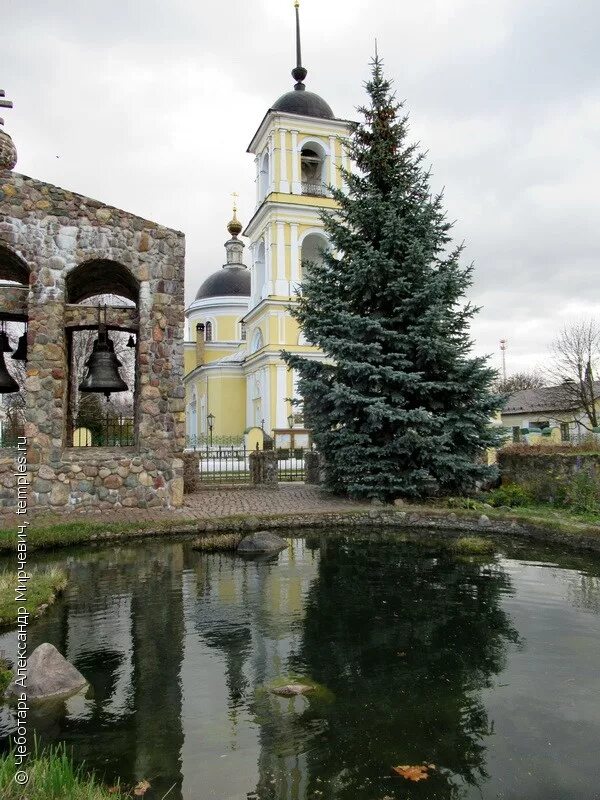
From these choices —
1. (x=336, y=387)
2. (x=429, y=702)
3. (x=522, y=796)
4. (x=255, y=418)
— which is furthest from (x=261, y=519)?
(x=255, y=418)

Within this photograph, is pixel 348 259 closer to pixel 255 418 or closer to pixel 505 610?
pixel 505 610

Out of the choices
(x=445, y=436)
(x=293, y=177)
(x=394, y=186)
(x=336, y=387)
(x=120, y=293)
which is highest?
(x=293, y=177)

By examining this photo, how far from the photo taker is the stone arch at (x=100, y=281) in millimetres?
11781

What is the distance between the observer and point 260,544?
9.11 m

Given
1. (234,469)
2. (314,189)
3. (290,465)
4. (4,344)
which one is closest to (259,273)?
(314,189)

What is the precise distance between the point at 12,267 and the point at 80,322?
2.25 meters

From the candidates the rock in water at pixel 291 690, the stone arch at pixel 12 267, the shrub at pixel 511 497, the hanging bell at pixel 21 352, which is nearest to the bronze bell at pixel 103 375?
the hanging bell at pixel 21 352

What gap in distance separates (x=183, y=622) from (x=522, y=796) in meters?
3.48

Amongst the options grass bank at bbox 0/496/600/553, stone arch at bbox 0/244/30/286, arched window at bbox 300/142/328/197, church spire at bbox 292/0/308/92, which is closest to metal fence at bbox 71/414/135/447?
grass bank at bbox 0/496/600/553

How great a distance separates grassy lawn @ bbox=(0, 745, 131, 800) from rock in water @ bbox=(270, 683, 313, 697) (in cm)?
139

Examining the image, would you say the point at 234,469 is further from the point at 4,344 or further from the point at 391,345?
the point at 4,344

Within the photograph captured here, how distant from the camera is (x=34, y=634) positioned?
5.32 meters

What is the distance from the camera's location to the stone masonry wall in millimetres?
11008

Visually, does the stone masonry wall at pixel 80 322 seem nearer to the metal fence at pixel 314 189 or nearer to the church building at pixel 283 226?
the church building at pixel 283 226
